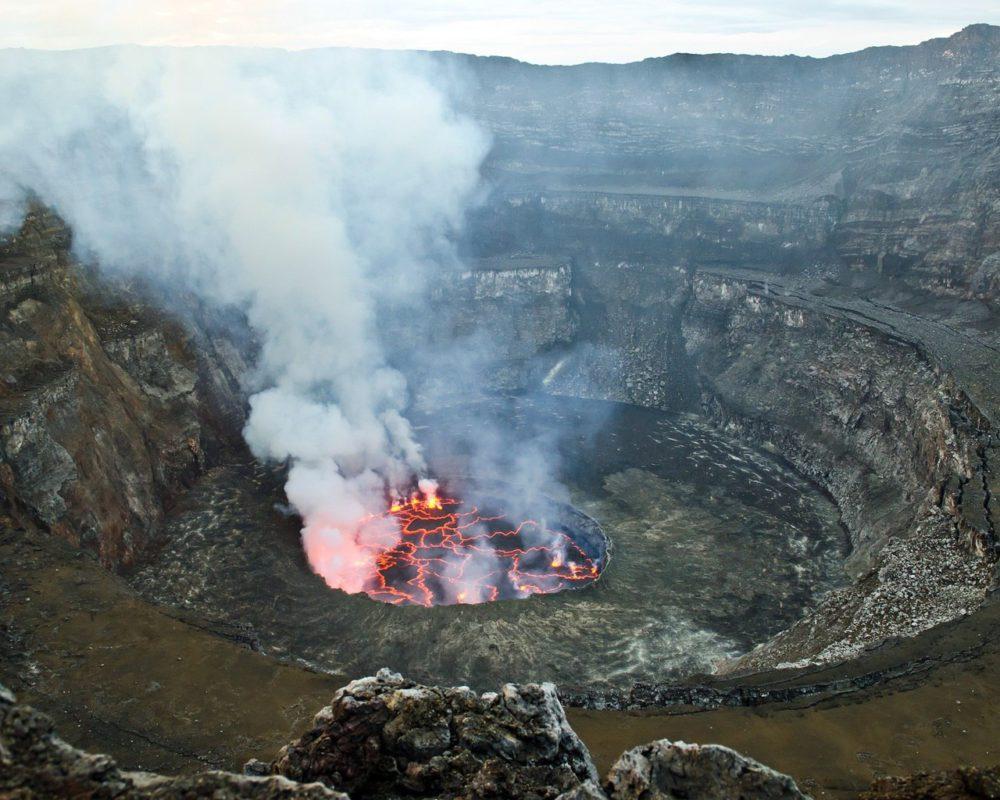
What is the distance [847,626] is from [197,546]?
105 feet

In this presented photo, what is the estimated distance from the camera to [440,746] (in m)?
15.5

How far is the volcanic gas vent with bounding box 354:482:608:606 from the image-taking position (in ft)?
138

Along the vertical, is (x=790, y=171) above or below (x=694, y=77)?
below

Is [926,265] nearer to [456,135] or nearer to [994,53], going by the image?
[994,53]

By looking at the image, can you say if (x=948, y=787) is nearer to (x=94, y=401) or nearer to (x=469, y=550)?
(x=469, y=550)

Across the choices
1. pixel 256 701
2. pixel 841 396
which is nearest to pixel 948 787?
pixel 256 701

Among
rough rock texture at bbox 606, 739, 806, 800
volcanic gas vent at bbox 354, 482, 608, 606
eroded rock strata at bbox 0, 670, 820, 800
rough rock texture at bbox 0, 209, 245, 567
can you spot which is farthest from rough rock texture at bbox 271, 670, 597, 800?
rough rock texture at bbox 0, 209, 245, 567

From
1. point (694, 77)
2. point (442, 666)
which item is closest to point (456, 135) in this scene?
point (694, 77)

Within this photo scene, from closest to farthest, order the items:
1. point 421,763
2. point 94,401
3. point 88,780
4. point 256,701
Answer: point 88,780, point 421,763, point 256,701, point 94,401

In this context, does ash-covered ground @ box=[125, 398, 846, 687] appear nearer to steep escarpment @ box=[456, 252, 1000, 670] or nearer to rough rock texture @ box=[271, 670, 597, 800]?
steep escarpment @ box=[456, 252, 1000, 670]

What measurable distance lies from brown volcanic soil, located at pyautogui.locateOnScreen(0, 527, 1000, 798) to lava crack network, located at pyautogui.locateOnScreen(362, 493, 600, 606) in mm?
11051

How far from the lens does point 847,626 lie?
3375cm

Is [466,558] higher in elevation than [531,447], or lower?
lower

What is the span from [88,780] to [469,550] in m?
33.7
